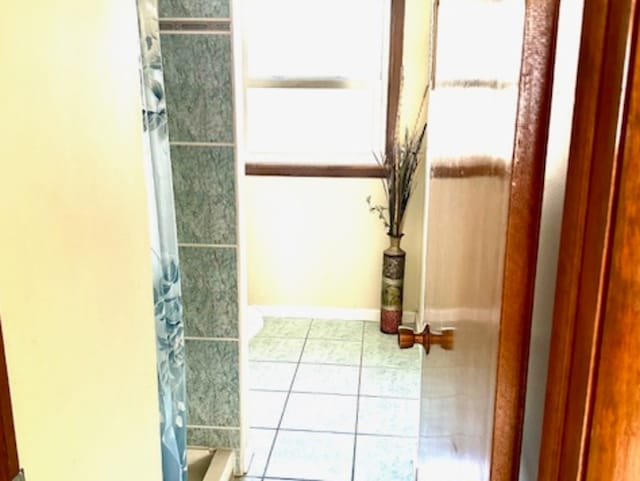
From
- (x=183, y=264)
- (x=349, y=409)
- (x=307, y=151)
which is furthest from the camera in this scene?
(x=307, y=151)

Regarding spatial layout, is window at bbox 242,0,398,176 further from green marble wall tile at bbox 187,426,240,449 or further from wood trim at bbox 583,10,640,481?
wood trim at bbox 583,10,640,481

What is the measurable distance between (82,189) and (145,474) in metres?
0.64

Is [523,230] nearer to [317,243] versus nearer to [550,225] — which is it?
[550,225]

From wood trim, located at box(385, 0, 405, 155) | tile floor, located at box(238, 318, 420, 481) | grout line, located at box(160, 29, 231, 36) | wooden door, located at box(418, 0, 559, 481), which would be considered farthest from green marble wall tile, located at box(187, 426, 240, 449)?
wood trim, located at box(385, 0, 405, 155)

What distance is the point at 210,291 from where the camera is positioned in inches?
82.4

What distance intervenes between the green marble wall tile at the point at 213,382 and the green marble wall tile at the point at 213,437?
0.03 m

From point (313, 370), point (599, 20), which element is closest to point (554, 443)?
point (599, 20)

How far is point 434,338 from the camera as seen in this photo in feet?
3.73

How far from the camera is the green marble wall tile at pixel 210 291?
6.79ft

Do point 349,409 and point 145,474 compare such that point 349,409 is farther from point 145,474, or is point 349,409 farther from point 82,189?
point 82,189

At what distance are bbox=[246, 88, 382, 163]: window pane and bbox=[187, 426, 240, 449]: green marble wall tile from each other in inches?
74.0

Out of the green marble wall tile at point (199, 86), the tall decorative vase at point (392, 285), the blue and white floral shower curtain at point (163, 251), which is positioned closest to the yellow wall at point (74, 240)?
the blue and white floral shower curtain at point (163, 251)

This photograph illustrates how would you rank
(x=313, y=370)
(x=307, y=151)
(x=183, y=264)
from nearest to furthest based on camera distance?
1. (x=183, y=264)
2. (x=313, y=370)
3. (x=307, y=151)

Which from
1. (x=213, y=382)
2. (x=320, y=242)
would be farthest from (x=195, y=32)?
(x=320, y=242)
